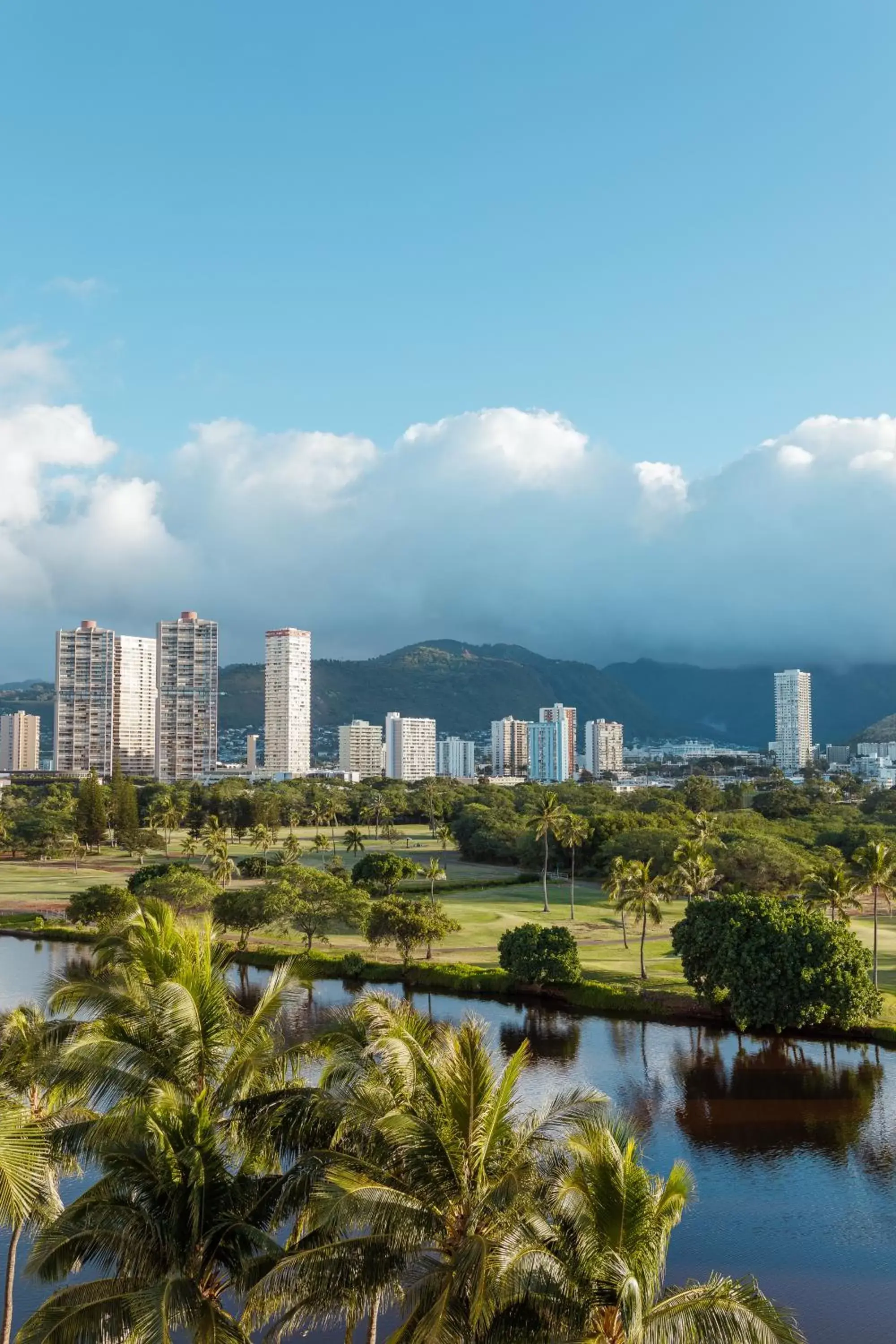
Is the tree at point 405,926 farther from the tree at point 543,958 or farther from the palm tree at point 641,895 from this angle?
the palm tree at point 641,895

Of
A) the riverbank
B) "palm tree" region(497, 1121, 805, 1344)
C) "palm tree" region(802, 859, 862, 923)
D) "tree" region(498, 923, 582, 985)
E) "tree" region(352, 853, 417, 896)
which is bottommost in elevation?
the riverbank

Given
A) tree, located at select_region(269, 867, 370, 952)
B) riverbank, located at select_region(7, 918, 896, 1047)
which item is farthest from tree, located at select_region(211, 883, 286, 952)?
riverbank, located at select_region(7, 918, 896, 1047)

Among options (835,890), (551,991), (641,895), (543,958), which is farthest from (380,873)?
(835,890)

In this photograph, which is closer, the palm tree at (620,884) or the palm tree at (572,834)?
the palm tree at (620,884)

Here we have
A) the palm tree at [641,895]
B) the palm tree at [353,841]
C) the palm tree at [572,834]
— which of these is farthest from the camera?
the palm tree at [353,841]

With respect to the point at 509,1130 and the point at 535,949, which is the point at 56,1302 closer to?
the point at 509,1130

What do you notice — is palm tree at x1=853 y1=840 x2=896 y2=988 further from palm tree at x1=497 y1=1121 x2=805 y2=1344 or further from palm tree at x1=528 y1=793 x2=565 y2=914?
palm tree at x1=497 y1=1121 x2=805 y2=1344

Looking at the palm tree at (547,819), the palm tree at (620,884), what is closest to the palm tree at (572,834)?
the palm tree at (547,819)
